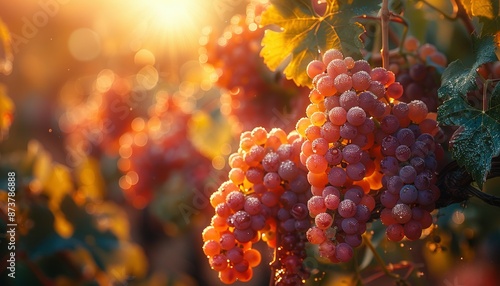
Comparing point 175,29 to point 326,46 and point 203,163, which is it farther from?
point 326,46

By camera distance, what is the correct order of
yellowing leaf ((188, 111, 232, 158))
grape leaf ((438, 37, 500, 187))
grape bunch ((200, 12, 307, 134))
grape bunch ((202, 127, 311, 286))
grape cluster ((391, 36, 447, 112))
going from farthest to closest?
1. yellowing leaf ((188, 111, 232, 158))
2. grape bunch ((200, 12, 307, 134))
3. grape cluster ((391, 36, 447, 112))
4. grape bunch ((202, 127, 311, 286))
5. grape leaf ((438, 37, 500, 187))

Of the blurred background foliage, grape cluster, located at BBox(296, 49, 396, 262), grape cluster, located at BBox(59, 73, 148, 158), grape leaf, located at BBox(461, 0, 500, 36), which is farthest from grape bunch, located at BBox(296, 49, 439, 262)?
grape cluster, located at BBox(59, 73, 148, 158)

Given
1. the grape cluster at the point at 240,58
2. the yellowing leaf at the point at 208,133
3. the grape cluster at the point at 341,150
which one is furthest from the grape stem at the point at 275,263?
the yellowing leaf at the point at 208,133

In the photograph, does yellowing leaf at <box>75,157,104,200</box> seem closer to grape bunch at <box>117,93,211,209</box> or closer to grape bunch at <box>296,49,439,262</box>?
grape bunch at <box>117,93,211,209</box>

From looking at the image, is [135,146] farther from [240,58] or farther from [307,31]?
[307,31]

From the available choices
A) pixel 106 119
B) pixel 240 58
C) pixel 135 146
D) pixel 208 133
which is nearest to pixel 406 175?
pixel 240 58

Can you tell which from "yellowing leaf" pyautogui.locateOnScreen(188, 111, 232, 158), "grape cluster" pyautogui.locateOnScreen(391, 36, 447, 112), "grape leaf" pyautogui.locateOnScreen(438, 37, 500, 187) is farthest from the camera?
"yellowing leaf" pyautogui.locateOnScreen(188, 111, 232, 158)
